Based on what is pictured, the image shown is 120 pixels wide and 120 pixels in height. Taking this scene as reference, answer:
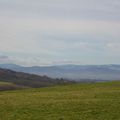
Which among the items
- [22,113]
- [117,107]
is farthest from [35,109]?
[117,107]


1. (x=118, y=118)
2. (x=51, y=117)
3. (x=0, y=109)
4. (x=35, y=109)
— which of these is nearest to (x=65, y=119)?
(x=51, y=117)

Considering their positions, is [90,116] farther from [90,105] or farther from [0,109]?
[0,109]

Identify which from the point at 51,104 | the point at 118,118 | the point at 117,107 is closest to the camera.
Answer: the point at 118,118

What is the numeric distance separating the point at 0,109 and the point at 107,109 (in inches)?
381

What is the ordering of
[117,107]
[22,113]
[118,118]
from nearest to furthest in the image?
[118,118] → [22,113] → [117,107]

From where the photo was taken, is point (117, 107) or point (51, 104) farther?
point (51, 104)

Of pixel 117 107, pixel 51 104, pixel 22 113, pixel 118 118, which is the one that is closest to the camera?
pixel 118 118

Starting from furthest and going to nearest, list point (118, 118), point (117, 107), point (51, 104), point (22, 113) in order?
point (51, 104), point (117, 107), point (22, 113), point (118, 118)

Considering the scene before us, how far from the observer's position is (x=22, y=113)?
32.4 m

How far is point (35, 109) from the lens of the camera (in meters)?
34.7

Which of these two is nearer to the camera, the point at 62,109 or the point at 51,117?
the point at 51,117

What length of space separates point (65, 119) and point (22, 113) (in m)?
4.83

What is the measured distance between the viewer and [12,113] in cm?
3250

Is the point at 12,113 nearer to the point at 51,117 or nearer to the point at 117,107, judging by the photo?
the point at 51,117
